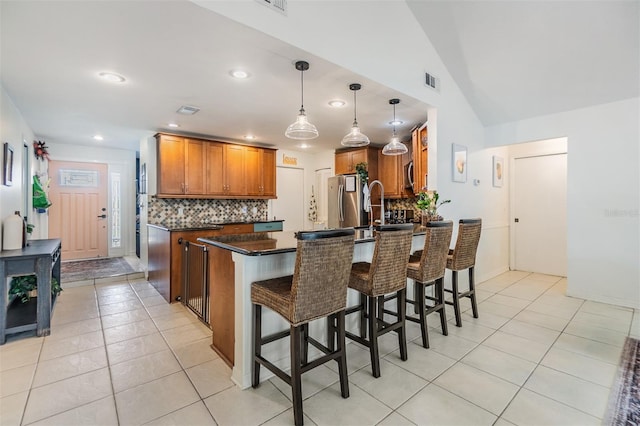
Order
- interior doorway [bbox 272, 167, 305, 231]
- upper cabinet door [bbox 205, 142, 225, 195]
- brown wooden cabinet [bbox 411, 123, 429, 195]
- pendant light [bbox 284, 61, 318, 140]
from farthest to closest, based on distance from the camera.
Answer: interior doorway [bbox 272, 167, 305, 231] < upper cabinet door [bbox 205, 142, 225, 195] < brown wooden cabinet [bbox 411, 123, 429, 195] < pendant light [bbox 284, 61, 318, 140]

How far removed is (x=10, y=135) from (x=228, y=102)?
7.79 ft

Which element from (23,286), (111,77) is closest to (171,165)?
(111,77)

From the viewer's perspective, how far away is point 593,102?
12.6ft

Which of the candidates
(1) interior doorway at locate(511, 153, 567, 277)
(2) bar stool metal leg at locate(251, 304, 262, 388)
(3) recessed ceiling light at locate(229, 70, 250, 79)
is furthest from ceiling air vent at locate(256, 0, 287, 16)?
(1) interior doorway at locate(511, 153, 567, 277)

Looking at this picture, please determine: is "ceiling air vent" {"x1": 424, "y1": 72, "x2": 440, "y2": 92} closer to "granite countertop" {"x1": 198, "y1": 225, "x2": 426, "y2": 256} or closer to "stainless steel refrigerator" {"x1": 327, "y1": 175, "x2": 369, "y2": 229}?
"granite countertop" {"x1": 198, "y1": 225, "x2": 426, "y2": 256}

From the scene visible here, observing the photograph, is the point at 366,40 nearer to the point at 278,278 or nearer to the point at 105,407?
the point at 278,278

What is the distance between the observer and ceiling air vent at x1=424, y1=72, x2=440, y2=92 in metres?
3.47

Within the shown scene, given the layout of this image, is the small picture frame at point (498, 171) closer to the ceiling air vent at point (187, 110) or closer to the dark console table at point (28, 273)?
the ceiling air vent at point (187, 110)

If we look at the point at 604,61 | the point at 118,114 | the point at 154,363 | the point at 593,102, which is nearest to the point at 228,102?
the point at 118,114

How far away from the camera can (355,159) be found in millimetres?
5887

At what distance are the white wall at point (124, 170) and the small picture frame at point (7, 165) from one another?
9.78 ft

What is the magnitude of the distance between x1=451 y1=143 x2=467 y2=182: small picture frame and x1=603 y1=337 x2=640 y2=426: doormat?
7.55 feet

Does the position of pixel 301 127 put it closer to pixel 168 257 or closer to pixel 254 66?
pixel 254 66

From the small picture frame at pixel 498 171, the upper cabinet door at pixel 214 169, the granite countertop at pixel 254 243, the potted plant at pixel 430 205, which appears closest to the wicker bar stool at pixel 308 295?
the granite countertop at pixel 254 243
